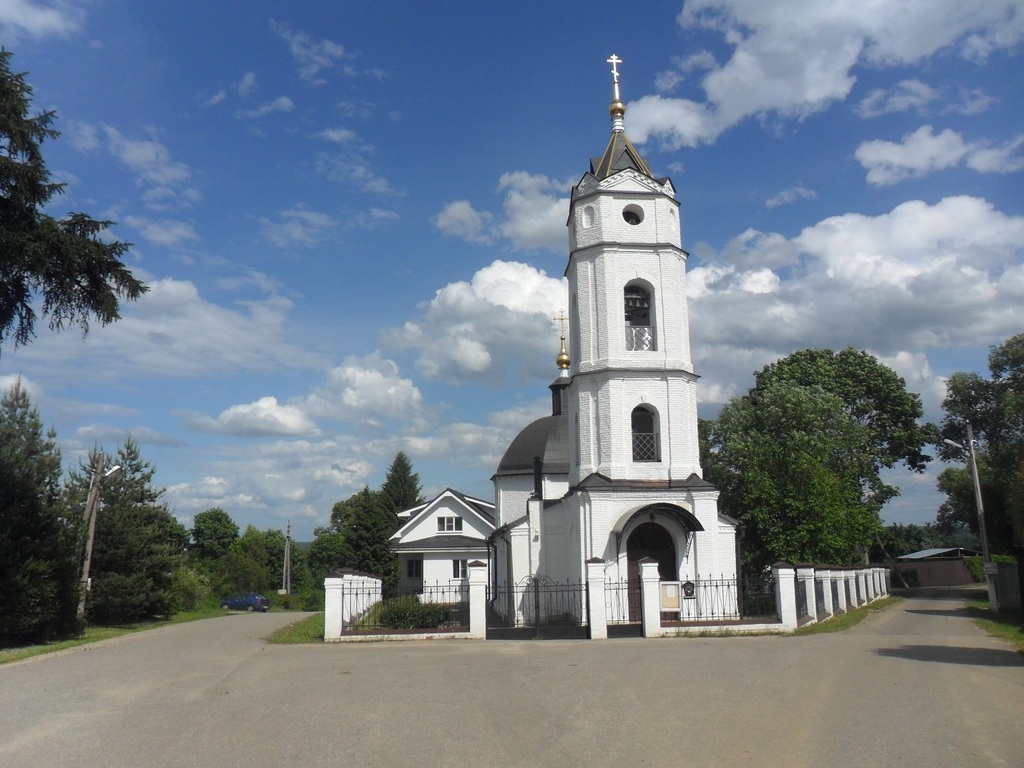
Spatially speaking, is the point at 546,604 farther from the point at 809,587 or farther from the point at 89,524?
the point at 89,524

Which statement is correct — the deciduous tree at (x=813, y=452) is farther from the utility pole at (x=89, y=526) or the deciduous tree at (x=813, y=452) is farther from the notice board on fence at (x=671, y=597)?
the utility pole at (x=89, y=526)

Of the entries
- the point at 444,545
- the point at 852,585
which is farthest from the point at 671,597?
the point at 444,545

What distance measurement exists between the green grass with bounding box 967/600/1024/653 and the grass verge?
19.2 meters

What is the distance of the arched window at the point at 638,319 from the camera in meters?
22.5

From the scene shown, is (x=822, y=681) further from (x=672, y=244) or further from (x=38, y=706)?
(x=672, y=244)

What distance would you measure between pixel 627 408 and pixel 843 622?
7556 millimetres

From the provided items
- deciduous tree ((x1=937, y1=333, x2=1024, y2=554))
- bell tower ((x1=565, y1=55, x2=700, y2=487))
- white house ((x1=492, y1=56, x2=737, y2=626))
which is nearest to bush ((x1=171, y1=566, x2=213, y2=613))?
white house ((x1=492, y1=56, x2=737, y2=626))

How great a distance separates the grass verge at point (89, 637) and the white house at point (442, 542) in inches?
390

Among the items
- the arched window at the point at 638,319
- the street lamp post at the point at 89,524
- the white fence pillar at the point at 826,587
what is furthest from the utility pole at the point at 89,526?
the white fence pillar at the point at 826,587

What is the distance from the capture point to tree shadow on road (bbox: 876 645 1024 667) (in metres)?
12.6

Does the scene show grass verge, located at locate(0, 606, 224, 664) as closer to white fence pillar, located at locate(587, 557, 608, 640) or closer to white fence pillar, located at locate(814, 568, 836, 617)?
white fence pillar, located at locate(587, 557, 608, 640)

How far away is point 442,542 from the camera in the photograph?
41.0 meters

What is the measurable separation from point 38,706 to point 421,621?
939 centimetres

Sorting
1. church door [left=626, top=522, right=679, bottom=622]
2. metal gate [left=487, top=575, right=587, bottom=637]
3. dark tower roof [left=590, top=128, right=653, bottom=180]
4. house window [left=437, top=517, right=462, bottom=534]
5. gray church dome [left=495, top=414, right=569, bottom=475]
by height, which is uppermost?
dark tower roof [left=590, top=128, right=653, bottom=180]
